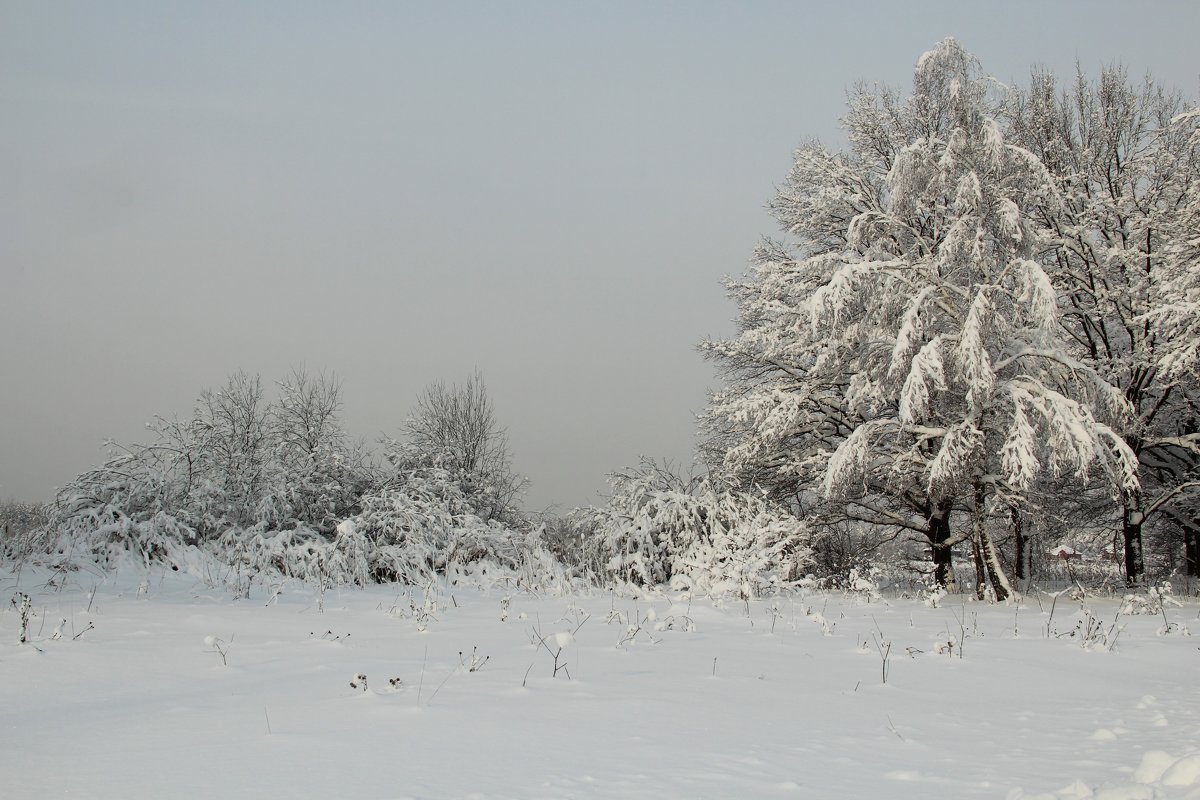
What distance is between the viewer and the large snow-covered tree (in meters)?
12.0

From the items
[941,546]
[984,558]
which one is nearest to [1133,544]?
[941,546]

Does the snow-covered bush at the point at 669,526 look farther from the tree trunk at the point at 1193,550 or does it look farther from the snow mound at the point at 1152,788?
the snow mound at the point at 1152,788

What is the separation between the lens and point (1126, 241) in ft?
55.5

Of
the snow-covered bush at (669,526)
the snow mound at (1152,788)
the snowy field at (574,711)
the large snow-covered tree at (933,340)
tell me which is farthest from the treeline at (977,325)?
the snow mound at (1152,788)

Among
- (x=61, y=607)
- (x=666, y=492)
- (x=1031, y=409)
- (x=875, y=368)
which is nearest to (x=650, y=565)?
(x=666, y=492)

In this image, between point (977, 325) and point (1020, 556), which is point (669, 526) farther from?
point (1020, 556)

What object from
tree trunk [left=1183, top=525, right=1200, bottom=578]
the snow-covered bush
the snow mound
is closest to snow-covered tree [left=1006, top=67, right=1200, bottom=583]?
tree trunk [left=1183, top=525, right=1200, bottom=578]

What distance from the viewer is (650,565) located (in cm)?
1662

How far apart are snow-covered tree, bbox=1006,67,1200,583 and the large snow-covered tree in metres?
1.20

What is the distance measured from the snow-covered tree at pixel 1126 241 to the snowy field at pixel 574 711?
9.86 meters

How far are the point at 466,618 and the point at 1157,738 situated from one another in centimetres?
621

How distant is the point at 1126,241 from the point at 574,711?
58.3ft

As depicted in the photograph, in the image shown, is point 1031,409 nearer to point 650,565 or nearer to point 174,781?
point 650,565

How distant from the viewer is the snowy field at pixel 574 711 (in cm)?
281
